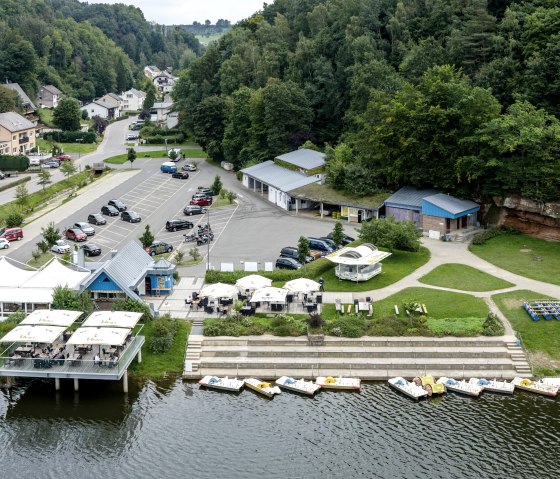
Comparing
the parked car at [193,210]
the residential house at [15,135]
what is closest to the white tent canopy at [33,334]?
the parked car at [193,210]

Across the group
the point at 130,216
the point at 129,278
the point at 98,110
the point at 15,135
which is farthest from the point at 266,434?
the point at 98,110

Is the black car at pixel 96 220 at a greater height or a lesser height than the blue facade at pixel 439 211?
lesser

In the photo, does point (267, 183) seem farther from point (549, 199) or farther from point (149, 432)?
point (149, 432)

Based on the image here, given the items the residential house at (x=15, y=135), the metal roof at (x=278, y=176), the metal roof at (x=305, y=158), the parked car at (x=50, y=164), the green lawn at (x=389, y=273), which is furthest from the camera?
the residential house at (x=15, y=135)

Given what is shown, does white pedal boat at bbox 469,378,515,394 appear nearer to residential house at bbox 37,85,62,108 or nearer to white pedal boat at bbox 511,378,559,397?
white pedal boat at bbox 511,378,559,397

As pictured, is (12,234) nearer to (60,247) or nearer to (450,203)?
(60,247)

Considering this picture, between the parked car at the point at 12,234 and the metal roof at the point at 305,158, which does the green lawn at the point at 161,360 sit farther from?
the metal roof at the point at 305,158

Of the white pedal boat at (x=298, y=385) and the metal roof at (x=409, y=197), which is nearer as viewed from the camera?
the white pedal boat at (x=298, y=385)
